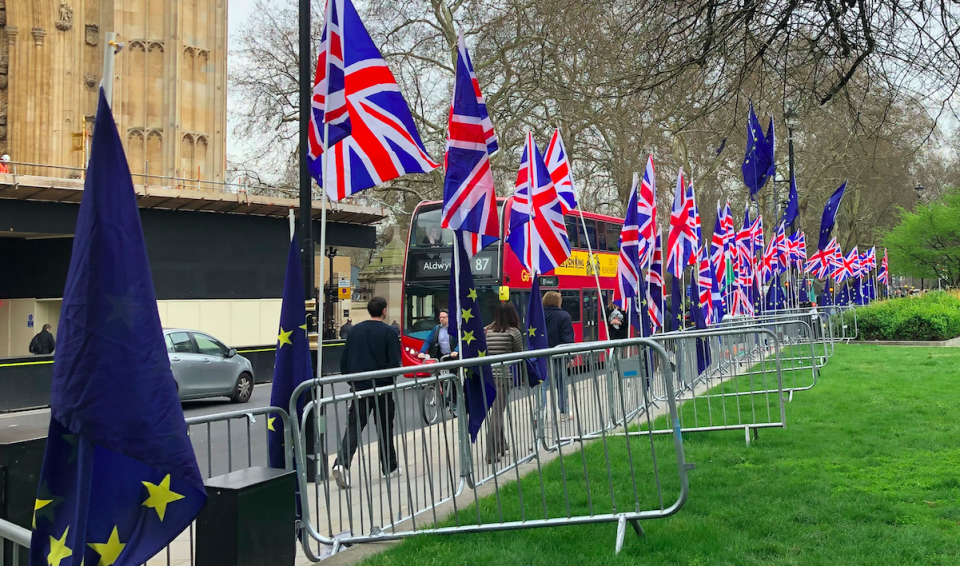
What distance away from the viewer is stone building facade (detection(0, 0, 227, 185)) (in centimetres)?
3459

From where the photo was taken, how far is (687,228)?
1545 cm

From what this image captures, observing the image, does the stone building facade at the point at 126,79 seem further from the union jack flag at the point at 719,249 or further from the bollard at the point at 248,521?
the bollard at the point at 248,521

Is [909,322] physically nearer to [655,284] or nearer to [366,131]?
[655,284]

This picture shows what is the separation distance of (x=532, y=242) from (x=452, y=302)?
2991 mm

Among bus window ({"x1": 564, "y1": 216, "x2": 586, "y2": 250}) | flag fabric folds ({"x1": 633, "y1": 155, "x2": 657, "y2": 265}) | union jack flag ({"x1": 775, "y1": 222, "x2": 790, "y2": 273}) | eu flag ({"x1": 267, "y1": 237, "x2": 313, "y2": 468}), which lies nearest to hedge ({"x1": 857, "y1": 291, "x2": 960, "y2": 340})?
union jack flag ({"x1": 775, "y1": 222, "x2": 790, "y2": 273})

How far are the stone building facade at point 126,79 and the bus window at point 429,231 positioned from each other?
62.3 ft

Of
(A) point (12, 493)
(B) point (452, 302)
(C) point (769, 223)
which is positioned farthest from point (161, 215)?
(C) point (769, 223)

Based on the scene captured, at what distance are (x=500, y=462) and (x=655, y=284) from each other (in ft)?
26.8

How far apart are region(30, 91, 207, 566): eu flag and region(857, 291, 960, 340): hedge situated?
2580 centimetres

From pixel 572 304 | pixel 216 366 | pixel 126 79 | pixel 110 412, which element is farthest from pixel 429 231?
pixel 126 79

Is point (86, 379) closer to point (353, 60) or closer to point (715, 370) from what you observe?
point (353, 60)

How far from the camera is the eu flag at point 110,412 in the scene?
8.94 feet

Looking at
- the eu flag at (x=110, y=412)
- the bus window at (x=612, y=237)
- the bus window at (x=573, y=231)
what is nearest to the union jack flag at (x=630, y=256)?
the bus window at (x=573, y=231)

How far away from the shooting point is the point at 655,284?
14352 mm
